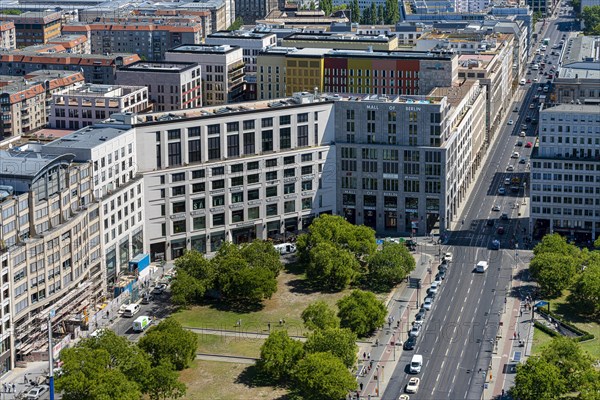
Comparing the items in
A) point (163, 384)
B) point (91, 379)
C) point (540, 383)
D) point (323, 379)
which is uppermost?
point (91, 379)

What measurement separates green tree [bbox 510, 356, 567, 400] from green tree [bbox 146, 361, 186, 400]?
56.4m

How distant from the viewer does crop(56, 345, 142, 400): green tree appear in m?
188

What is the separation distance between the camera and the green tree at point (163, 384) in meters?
195

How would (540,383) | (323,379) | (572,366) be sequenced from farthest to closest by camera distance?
(572,366) < (323,379) < (540,383)

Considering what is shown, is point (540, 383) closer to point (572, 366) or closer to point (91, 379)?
point (572, 366)

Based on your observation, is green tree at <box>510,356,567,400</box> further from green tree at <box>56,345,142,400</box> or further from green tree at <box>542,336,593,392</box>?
green tree at <box>56,345,142,400</box>

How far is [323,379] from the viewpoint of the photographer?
193500 millimetres

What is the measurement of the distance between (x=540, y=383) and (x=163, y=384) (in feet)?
204

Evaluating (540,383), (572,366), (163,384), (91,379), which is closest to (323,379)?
(163,384)

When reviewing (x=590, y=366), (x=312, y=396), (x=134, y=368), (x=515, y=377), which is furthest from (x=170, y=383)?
(x=590, y=366)

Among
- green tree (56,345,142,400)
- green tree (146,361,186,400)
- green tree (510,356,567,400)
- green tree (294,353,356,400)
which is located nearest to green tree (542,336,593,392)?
green tree (510,356,567,400)

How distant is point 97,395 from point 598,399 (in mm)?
80406

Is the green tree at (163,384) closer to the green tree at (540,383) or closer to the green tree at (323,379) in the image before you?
the green tree at (323,379)

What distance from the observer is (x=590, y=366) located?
200m
